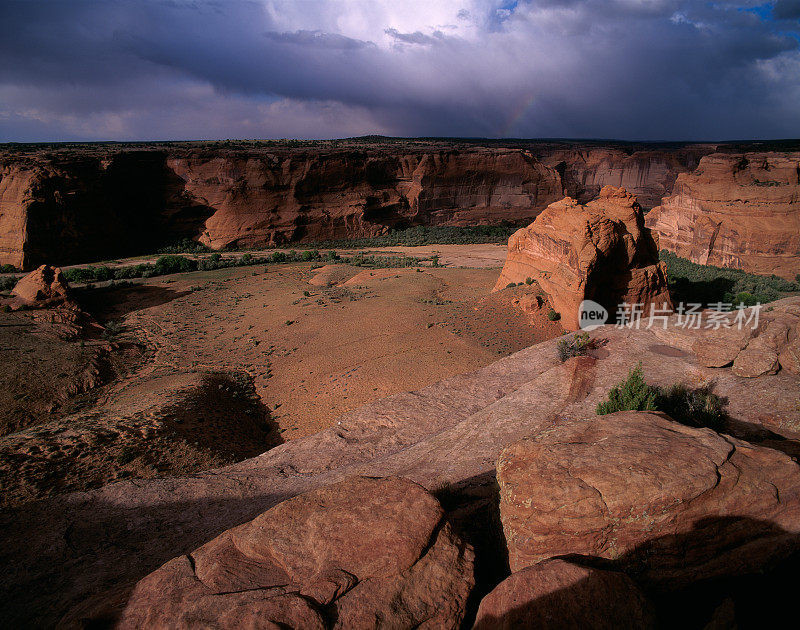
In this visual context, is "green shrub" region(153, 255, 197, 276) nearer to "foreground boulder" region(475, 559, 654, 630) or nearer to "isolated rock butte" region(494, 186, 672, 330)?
"isolated rock butte" region(494, 186, 672, 330)

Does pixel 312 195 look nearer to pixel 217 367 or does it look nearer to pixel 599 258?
pixel 217 367

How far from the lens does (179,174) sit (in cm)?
4128

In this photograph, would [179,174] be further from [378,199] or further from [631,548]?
[631,548]

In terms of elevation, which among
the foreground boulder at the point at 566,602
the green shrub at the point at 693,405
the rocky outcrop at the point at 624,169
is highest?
the rocky outcrop at the point at 624,169

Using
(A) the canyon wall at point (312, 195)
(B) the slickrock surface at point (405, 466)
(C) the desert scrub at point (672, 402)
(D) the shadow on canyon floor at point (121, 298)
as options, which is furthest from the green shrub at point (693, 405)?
(A) the canyon wall at point (312, 195)

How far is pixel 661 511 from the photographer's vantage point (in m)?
3.55

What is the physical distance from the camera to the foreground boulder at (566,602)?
2.76 meters

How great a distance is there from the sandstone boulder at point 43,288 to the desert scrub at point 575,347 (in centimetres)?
2243

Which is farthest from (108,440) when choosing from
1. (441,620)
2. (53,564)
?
(441,620)

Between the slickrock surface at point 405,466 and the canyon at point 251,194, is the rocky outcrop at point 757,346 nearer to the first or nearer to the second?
the slickrock surface at point 405,466

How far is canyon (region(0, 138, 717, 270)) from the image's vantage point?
109 ft

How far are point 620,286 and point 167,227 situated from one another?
41382 mm

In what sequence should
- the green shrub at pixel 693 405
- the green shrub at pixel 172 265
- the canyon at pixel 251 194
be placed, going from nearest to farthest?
the green shrub at pixel 693 405 → the green shrub at pixel 172 265 → the canyon at pixel 251 194
